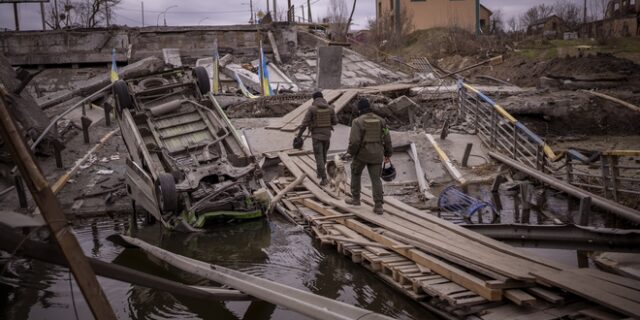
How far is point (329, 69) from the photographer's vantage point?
1967 centimetres

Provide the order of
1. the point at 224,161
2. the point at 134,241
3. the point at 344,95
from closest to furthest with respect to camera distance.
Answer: the point at 134,241
the point at 224,161
the point at 344,95

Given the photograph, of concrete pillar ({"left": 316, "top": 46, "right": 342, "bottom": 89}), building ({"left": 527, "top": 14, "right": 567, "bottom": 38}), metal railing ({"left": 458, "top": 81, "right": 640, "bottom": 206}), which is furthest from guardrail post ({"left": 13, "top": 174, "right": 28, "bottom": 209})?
building ({"left": 527, "top": 14, "right": 567, "bottom": 38})

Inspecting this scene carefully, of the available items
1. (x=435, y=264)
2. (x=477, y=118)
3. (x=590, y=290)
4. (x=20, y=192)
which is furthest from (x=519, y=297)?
(x=477, y=118)

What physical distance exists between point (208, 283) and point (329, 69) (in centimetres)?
1383

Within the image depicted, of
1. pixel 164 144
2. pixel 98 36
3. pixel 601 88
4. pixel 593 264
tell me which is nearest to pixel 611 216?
pixel 593 264

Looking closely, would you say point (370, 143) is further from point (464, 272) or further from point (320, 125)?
point (464, 272)

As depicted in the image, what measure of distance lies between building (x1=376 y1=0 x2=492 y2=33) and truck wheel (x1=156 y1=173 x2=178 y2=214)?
33.2 m

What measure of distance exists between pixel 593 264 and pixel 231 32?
72.5 ft

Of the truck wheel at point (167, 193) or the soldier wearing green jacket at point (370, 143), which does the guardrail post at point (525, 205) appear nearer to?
the soldier wearing green jacket at point (370, 143)

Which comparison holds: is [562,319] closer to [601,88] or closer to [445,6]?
[601,88]

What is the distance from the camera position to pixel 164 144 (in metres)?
10.3

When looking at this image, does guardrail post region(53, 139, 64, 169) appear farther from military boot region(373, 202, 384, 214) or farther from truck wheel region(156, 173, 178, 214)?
military boot region(373, 202, 384, 214)

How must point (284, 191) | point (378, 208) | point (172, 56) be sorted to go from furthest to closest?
point (172, 56)
point (284, 191)
point (378, 208)

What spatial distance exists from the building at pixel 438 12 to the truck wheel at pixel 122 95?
31030mm
